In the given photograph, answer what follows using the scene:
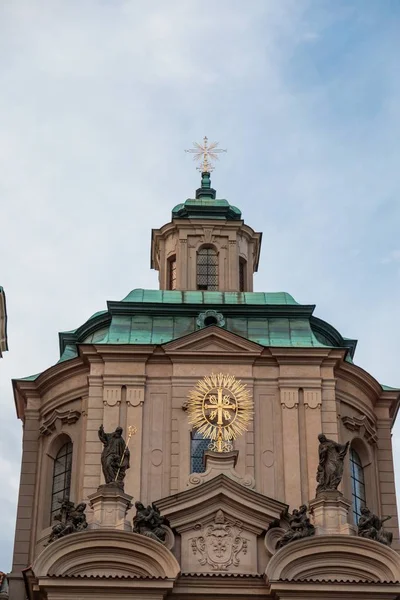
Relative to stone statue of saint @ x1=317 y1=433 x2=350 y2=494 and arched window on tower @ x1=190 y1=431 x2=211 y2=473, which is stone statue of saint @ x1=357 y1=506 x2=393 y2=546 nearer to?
stone statue of saint @ x1=317 y1=433 x2=350 y2=494

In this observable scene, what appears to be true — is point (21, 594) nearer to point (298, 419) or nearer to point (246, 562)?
point (246, 562)

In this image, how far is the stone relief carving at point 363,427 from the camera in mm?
38531

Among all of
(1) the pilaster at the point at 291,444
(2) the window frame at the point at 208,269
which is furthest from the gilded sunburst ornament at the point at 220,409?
(2) the window frame at the point at 208,269

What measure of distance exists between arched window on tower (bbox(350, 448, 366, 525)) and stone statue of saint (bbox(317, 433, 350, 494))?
13.5ft

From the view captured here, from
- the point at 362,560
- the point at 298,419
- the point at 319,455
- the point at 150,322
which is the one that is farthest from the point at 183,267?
the point at 362,560

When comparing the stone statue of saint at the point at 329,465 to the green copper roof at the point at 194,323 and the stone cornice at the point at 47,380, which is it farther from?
the stone cornice at the point at 47,380

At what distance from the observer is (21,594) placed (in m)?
35.7

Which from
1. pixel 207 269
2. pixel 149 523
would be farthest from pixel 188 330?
pixel 149 523

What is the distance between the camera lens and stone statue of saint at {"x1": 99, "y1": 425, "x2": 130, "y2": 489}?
3391 centimetres

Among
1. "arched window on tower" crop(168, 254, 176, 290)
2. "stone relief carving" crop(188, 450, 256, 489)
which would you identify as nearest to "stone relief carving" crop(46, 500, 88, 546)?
"stone relief carving" crop(188, 450, 256, 489)

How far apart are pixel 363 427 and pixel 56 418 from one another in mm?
8889

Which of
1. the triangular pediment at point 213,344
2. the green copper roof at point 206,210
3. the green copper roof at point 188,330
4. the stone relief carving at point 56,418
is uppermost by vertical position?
the green copper roof at point 206,210

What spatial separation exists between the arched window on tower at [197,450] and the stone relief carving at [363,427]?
13.8 ft

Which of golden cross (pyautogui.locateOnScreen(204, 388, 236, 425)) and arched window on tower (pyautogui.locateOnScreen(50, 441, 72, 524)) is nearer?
golden cross (pyautogui.locateOnScreen(204, 388, 236, 425))
